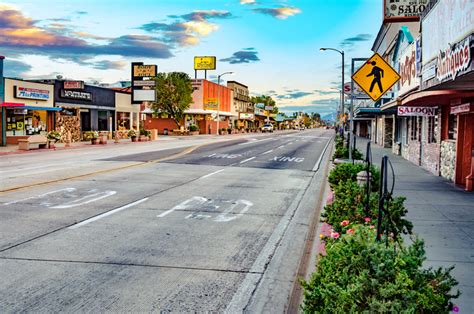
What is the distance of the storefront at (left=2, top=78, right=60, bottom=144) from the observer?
37312 millimetres

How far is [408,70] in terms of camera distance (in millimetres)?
21234

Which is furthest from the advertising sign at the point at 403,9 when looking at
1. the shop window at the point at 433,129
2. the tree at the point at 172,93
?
the tree at the point at 172,93

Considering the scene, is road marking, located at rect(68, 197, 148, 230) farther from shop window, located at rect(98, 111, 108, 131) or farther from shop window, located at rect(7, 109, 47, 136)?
shop window, located at rect(98, 111, 108, 131)

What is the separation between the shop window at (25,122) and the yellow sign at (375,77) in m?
33.3

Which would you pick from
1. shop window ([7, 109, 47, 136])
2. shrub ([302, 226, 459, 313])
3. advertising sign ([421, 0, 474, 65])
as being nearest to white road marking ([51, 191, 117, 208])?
shrub ([302, 226, 459, 313])

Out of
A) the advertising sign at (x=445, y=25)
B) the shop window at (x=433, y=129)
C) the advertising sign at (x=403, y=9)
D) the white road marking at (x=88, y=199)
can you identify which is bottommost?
the white road marking at (x=88, y=199)

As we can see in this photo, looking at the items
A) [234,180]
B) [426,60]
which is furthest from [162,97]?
[426,60]

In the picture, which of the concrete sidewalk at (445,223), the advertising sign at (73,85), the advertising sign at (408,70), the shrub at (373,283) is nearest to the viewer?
the shrub at (373,283)

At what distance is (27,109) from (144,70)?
81.0 feet

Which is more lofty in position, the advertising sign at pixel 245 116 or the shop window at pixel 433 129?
the advertising sign at pixel 245 116

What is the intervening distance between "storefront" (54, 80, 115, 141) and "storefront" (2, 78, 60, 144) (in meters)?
1.62

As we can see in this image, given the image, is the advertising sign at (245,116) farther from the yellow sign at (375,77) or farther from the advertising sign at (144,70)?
the yellow sign at (375,77)

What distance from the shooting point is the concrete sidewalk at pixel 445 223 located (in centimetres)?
658

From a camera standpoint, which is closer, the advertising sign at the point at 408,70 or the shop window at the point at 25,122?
the advertising sign at the point at 408,70
